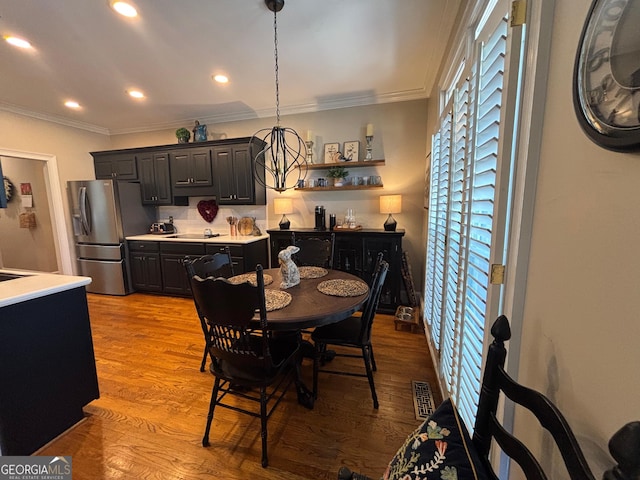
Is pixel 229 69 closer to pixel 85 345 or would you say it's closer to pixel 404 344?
pixel 85 345

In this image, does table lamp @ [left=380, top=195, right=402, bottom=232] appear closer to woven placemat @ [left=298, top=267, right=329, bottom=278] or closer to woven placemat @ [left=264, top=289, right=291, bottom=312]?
woven placemat @ [left=298, top=267, right=329, bottom=278]

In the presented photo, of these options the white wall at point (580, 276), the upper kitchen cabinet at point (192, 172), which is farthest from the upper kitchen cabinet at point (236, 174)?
the white wall at point (580, 276)

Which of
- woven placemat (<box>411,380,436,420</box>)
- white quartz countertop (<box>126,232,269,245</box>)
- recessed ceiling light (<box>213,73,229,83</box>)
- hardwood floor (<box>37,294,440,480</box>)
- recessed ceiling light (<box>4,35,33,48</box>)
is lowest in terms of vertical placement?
hardwood floor (<box>37,294,440,480</box>)

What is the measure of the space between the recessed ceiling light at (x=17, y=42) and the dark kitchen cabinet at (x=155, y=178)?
72.1 inches

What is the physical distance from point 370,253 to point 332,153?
1.50 metres

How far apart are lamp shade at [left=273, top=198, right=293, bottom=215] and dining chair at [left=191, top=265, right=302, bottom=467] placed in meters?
2.34

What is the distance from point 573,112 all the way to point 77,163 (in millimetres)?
6114

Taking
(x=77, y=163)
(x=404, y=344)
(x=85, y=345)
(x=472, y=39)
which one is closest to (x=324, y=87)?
(x=472, y=39)

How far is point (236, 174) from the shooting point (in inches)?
151

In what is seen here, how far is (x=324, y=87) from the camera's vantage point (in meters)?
3.19

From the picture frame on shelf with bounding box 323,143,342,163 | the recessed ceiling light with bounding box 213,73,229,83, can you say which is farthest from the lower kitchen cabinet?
the recessed ceiling light with bounding box 213,73,229,83

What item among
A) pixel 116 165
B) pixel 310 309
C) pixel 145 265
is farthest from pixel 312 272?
pixel 116 165

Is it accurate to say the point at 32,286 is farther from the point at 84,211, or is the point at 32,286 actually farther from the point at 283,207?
the point at 84,211

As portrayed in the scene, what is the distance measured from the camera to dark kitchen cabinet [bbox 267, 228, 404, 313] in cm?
322
